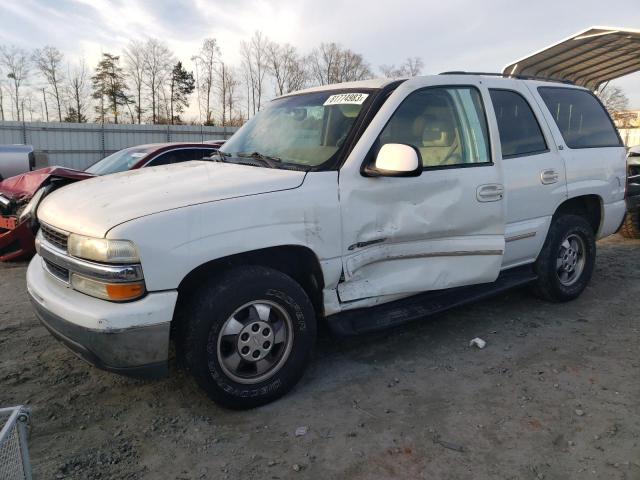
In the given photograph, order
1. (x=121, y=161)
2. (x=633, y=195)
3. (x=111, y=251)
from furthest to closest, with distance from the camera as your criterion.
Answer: (x=121, y=161), (x=633, y=195), (x=111, y=251)

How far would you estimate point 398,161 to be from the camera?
2.92 meters

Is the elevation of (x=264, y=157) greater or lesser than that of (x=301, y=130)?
lesser

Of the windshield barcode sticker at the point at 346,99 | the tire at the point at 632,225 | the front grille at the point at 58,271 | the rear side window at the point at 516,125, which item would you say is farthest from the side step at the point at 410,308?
the tire at the point at 632,225

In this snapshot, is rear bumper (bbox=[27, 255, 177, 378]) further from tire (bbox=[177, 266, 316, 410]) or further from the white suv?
tire (bbox=[177, 266, 316, 410])

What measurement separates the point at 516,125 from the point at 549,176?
1.72ft

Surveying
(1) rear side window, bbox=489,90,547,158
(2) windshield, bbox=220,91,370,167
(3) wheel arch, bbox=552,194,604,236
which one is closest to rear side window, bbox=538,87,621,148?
(1) rear side window, bbox=489,90,547,158

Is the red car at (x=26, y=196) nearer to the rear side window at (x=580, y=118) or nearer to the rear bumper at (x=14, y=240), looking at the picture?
the rear bumper at (x=14, y=240)

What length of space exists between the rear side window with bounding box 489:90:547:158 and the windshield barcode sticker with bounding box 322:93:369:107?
3.91 feet

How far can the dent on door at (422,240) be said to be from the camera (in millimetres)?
3125

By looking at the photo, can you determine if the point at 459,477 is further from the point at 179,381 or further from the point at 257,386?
the point at 179,381

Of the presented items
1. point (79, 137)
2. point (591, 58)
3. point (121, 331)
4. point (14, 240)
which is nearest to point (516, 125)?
point (121, 331)

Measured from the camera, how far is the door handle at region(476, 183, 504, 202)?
3587 millimetres

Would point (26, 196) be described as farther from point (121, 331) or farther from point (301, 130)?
point (121, 331)

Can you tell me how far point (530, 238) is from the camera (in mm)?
4148
